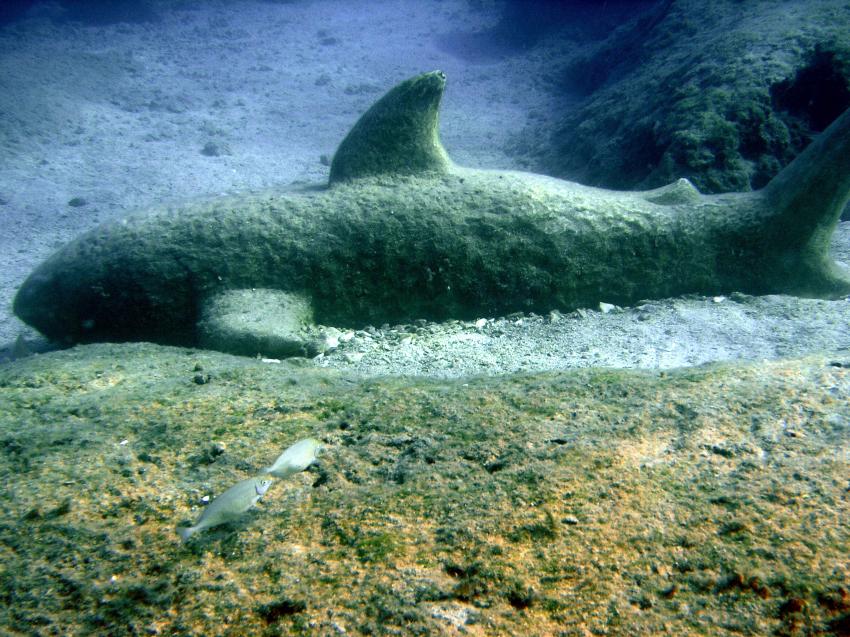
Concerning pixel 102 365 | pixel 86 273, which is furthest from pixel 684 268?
pixel 86 273

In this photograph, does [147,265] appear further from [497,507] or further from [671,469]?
[671,469]

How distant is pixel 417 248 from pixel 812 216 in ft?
12.2

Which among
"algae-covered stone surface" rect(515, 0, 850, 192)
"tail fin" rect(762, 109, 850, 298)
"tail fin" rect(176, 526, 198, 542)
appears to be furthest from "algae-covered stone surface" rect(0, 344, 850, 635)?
"algae-covered stone surface" rect(515, 0, 850, 192)

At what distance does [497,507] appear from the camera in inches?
61.1

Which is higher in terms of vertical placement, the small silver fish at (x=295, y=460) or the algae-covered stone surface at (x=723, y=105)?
the algae-covered stone surface at (x=723, y=105)

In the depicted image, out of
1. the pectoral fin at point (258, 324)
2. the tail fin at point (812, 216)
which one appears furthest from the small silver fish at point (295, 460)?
the tail fin at point (812, 216)

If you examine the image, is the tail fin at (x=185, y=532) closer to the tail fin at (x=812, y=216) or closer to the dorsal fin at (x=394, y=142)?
the dorsal fin at (x=394, y=142)

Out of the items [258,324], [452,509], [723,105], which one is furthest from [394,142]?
[723,105]

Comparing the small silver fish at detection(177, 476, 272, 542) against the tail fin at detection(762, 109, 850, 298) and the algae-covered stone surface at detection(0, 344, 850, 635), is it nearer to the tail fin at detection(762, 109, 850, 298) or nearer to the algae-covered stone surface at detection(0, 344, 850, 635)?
the algae-covered stone surface at detection(0, 344, 850, 635)

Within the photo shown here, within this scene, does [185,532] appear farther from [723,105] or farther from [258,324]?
[723,105]

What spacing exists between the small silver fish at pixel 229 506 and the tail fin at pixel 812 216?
5085mm

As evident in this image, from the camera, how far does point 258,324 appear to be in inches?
150

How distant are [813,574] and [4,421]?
318 cm

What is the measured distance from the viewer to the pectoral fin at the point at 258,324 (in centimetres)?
370
